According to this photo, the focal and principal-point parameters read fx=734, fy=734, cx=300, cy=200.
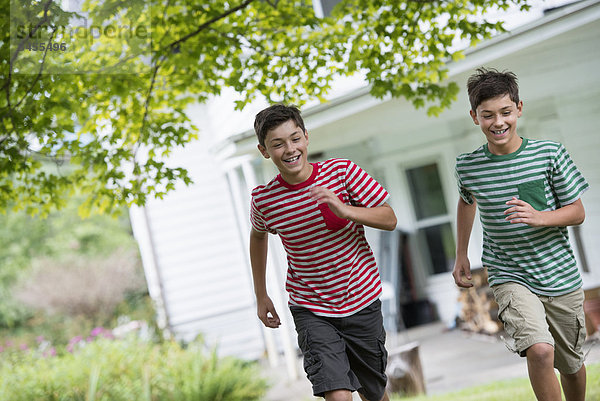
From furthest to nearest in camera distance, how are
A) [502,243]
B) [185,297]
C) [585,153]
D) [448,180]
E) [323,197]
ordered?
[185,297]
[448,180]
[585,153]
[502,243]
[323,197]

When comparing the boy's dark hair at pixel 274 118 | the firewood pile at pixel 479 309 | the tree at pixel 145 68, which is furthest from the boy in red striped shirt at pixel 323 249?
the firewood pile at pixel 479 309

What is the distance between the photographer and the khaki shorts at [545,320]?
3.32 meters

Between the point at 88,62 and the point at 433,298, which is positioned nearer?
the point at 88,62

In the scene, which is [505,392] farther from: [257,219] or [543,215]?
[257,219]

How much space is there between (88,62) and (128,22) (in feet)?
1.72

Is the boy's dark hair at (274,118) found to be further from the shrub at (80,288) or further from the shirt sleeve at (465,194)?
the shrub at (80,288)

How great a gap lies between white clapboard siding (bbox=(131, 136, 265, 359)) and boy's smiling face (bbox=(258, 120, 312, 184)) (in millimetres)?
9290

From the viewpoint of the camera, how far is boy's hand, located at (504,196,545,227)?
10.5 ft

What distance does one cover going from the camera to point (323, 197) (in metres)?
3.17

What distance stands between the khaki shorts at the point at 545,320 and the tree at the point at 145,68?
2.39 metres

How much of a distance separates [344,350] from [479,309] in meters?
6.46

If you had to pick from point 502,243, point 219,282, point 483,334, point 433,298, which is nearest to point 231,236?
point 219,282

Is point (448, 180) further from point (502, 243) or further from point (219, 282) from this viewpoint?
point (502, 243)

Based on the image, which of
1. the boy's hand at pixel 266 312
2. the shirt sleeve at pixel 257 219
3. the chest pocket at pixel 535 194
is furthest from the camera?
the boy's hand at pixel 266 312
